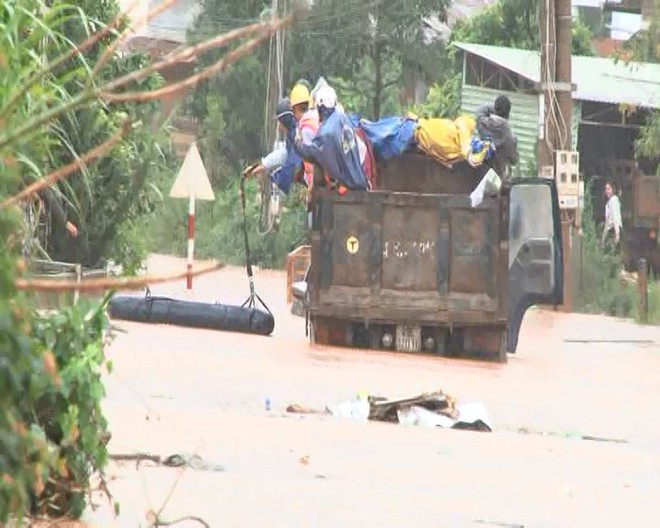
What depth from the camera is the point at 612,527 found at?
27.8 feet

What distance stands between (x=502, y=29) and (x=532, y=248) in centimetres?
3049

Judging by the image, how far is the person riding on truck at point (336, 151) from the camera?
17.4m

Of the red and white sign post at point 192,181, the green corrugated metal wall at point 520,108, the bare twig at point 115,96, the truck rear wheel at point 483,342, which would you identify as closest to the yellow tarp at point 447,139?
the truck rear wheel at point 483,342

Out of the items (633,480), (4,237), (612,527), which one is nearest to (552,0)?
(633,480)

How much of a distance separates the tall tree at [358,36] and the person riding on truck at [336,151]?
28.1 metres

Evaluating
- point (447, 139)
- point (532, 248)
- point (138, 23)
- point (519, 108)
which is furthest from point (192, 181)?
point (519, 108)

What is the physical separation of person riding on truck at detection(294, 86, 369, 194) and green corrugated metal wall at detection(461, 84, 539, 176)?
2516 centimetres

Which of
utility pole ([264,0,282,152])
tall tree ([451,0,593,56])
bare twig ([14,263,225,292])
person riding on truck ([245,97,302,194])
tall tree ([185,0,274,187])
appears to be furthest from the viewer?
tall tree ([451,0,593,56])

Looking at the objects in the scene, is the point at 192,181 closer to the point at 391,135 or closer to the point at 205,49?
the point at 391,135

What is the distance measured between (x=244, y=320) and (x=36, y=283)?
607 inches

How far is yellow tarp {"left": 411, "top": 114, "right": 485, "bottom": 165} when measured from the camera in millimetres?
17672

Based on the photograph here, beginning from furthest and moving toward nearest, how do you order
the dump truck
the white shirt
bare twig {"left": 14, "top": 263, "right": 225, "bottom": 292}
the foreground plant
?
the white shirt
the dump truck
the foreground plant
bare twig {"left": 14, "top": 263, "right": 225, "bottom": 292}

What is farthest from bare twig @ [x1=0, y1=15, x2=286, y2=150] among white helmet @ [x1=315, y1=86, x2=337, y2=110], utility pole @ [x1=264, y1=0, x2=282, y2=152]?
utility pole @ [x1=264, y1=0, x2=282, y2=152]

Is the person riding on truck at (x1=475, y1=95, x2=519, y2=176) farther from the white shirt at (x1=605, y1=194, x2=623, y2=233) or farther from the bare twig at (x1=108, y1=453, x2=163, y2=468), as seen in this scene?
the white shirt at (x1=605, y1=194, x2=623, y2=233)
